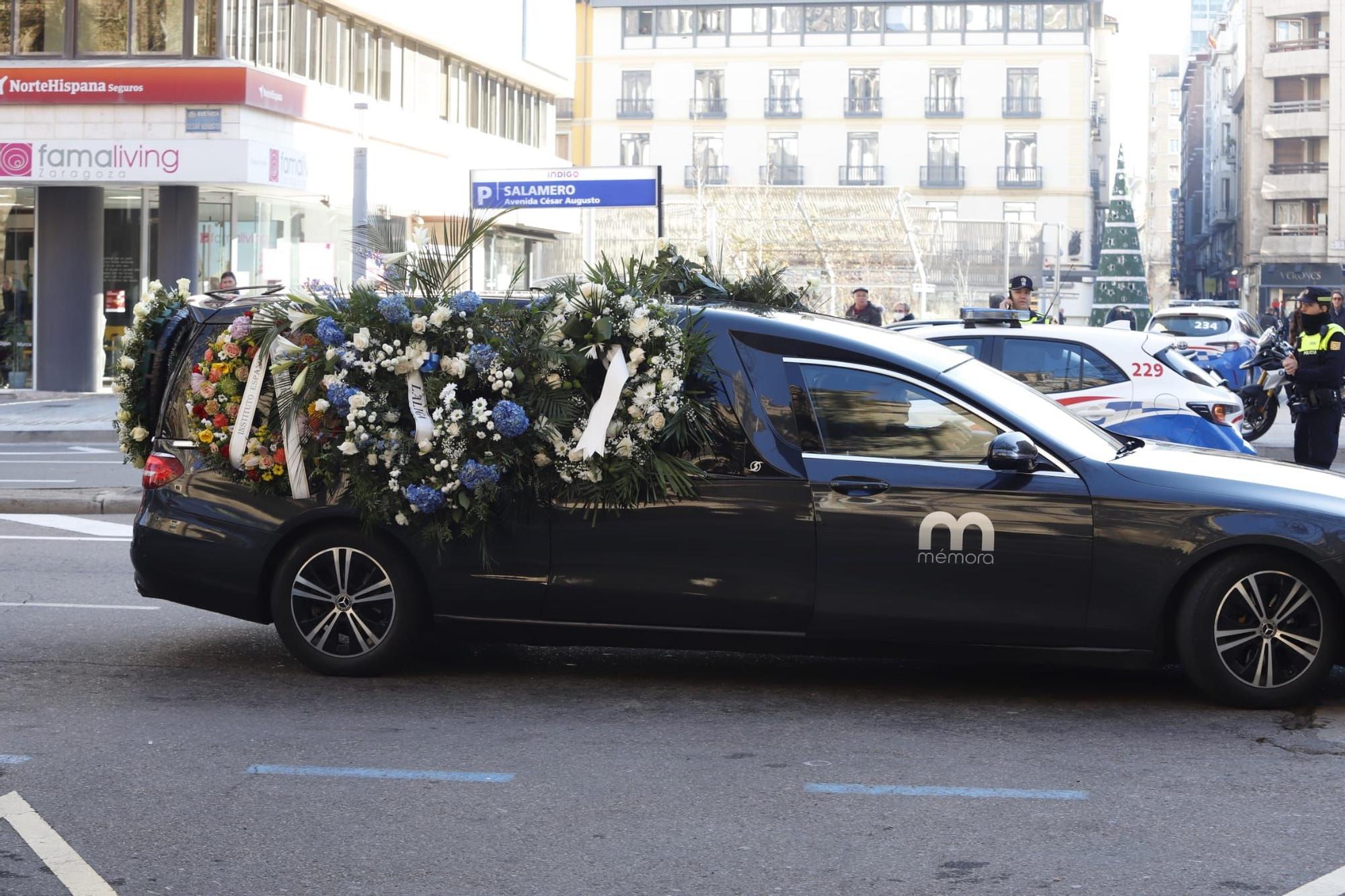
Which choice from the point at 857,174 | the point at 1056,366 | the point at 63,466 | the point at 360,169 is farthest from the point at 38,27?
the point at 857,174

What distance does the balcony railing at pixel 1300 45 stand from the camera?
76.6m

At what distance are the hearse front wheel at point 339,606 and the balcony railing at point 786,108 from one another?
70.6 m

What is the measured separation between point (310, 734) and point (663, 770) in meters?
1.41

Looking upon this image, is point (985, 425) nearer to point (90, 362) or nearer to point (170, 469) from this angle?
point (170, 469)

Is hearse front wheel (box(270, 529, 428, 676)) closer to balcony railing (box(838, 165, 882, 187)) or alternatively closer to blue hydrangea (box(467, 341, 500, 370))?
blue hydrangea (box(467, 341, 500, 370))

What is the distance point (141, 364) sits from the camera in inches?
314

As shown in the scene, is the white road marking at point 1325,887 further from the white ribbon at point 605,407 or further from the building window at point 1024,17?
the building window at point 1024,17

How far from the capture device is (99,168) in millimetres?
26734

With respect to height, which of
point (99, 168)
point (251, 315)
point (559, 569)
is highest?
point (99, 168)

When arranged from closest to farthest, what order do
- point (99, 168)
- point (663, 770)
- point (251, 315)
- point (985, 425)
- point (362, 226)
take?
point (663, 770)
point (985, 425)
point (251, 315)
point (362, 226)
point (99, 168)

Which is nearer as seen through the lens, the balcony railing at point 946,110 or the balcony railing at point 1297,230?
the balcony railing at point 946,110

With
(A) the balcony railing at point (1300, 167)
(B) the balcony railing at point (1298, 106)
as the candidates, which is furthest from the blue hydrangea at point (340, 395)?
(A) the balcony railing at point (1300, 167)

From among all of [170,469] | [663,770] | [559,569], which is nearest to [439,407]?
[559,569]

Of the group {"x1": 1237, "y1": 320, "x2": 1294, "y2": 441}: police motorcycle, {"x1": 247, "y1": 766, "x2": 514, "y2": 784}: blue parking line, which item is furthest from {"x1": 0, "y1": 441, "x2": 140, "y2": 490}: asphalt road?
{"x1": 1237, "y1": 320, "x2": 1294, "y2": 441}: police motorcycle
